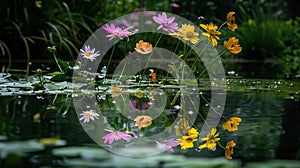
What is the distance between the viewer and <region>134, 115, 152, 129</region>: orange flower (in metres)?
1.71

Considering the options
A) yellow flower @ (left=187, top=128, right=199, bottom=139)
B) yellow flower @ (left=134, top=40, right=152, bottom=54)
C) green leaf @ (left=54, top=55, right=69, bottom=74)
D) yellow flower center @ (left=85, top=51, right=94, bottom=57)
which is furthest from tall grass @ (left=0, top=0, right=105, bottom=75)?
yellow flower @ (left=187, top=128, right=199, bottom=139)

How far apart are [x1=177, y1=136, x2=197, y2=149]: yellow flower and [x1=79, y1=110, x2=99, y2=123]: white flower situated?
0.41 m

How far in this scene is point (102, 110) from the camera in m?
2.02

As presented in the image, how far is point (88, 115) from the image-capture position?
1.88 metres

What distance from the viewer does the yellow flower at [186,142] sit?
1378 mm

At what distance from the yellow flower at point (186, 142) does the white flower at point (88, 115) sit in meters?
0.41

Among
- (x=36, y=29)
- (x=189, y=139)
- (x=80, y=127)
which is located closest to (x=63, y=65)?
(x=80, y=127)

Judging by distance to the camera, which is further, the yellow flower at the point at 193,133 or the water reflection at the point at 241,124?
the yellow flower at the point at 193,133

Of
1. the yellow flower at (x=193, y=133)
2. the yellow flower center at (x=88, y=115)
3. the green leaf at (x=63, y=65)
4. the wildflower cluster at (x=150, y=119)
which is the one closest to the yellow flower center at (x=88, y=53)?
the wildflower cluster at (x=150, y=119)

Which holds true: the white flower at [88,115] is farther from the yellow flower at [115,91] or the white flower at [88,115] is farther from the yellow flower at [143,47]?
the yellow flower at [143,47]

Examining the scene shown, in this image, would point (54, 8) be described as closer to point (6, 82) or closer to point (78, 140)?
point (6, 82)

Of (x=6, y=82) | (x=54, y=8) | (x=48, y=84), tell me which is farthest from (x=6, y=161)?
(x=54, y=8)

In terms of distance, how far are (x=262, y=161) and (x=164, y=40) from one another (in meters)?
5.51

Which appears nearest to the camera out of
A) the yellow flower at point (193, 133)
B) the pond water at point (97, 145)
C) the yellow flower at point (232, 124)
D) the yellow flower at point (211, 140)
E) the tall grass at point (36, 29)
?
the pond water at point (97, 145)
